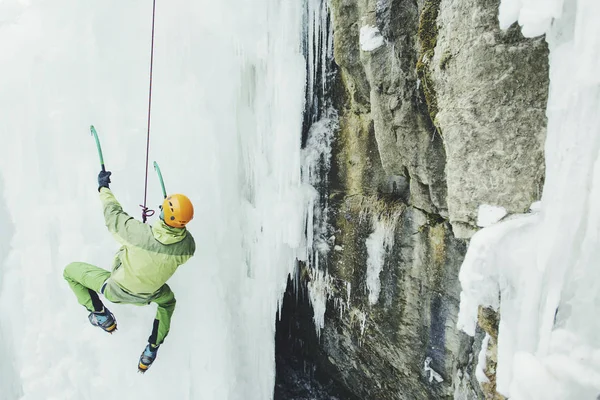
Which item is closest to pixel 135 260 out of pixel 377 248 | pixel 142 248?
pixel 142 248

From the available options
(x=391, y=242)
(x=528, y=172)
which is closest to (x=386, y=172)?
(x=391, y=242)

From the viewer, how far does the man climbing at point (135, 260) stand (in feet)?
10.3

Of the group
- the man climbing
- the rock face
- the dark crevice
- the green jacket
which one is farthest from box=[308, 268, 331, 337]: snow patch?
the green jacket

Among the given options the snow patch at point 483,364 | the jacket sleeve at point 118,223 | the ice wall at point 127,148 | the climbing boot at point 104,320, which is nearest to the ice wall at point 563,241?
the snow patch at point 483,364

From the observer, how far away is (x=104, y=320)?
3590 mm

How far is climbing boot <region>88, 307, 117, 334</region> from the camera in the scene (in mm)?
3576

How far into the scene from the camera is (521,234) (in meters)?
2.13

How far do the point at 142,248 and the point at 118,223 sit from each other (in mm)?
268

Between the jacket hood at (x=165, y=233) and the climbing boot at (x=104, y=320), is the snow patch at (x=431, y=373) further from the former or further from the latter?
the climbing boot at (x=104, y=320)

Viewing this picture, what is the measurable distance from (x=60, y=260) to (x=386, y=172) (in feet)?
11.1

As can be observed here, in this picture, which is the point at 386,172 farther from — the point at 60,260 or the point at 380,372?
the point at 60,260

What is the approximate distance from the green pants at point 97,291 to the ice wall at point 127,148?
1.01 feet

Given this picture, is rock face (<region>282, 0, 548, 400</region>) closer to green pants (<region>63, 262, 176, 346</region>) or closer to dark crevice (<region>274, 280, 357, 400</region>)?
dark crevice (<region>274, 280, 357, 400</region>)

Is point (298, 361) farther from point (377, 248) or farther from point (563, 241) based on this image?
point (563, 241)
